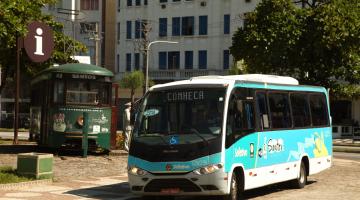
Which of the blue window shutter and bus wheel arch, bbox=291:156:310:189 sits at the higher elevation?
the blue window shutter

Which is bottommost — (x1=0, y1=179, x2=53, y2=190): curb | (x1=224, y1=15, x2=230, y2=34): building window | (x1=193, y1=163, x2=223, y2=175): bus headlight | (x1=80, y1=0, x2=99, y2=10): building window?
(x1=0, y1=179, x2=53, y2=190): curb

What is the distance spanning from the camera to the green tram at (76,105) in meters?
24.0

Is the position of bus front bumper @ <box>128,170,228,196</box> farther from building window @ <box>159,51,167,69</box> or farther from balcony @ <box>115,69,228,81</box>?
building window @ <box>159,51,167,69</box>

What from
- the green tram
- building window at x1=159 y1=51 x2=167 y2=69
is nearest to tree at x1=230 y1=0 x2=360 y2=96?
the green tram

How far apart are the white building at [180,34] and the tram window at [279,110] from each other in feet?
156

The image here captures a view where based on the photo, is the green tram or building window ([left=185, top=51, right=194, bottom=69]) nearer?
the green tram

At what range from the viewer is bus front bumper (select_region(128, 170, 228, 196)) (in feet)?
43.8

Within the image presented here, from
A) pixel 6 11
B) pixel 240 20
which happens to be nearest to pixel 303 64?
pixel 6 11

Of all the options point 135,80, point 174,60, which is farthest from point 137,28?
point 135,80

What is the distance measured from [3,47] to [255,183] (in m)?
20.2

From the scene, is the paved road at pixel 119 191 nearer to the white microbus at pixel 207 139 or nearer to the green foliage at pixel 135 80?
the white microbus at pixel 207 139

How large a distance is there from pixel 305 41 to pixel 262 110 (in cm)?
1905

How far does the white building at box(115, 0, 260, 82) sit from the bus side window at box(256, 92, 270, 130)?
160 feet

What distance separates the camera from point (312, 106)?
18.8 meters
